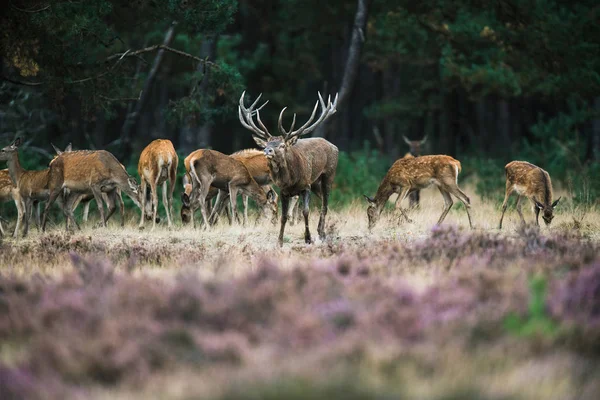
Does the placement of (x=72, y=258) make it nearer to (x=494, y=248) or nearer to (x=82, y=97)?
(x=494, y=248)

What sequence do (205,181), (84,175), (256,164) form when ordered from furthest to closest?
(256,164)
(205,181)
(84,175)

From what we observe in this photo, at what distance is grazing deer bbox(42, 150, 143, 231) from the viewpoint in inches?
565

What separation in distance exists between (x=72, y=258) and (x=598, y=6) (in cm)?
1616

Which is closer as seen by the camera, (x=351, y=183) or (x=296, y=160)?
(x=296, y=160)

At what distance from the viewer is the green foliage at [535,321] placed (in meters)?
5.86

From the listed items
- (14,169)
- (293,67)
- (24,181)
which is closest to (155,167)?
(24,181)

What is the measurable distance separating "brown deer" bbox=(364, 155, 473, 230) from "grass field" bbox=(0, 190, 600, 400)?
5.97 m

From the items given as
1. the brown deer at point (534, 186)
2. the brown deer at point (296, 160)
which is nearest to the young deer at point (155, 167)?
the brown deer at point (296, 160)

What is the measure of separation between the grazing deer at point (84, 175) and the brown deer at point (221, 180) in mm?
1282

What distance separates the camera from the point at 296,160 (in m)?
12.1

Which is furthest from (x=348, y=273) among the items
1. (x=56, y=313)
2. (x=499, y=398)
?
(x=499, y=398)

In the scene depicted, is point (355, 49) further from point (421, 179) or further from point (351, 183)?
point (421, 179)

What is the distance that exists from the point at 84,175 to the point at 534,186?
731 centimetres

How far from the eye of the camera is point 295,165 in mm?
12062
